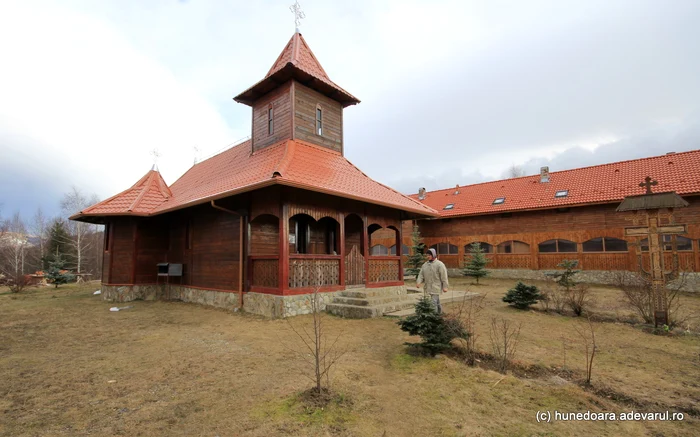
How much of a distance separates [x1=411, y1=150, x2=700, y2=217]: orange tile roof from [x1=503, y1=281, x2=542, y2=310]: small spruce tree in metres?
11.1

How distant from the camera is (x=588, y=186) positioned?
776 inches

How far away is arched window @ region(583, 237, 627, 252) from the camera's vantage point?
17.4 m

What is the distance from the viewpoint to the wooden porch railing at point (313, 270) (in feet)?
33.1

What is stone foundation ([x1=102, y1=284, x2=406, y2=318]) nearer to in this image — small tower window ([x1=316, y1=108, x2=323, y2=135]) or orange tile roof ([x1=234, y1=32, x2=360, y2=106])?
small tower window ([x1=316, y1=108, x2=323, y2=135])

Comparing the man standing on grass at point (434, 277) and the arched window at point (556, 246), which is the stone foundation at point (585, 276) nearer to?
the arched window at point (556, 246)

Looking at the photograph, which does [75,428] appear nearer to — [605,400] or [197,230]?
[605,400]

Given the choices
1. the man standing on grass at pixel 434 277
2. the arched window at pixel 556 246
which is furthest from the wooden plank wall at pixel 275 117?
the arched window at pixel 556 246

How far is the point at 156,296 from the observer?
49.2 ft

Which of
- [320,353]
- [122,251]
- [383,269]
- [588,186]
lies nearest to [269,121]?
[383,269]

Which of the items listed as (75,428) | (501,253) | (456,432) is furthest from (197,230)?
(501,253)

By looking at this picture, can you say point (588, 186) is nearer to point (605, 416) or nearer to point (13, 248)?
point (605, 416)

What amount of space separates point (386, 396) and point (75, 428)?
339 centimetres

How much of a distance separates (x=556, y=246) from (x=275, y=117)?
16697 millimetres

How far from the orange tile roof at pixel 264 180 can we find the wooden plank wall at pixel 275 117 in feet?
1.54
